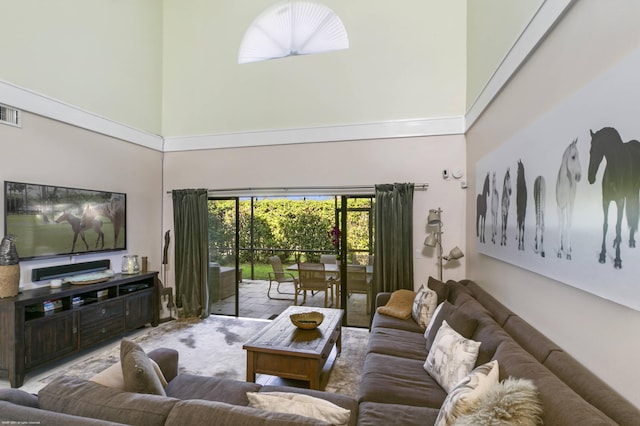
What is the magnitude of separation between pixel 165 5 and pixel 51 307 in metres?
5.15

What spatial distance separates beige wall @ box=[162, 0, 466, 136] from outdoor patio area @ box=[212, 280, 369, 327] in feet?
9.55

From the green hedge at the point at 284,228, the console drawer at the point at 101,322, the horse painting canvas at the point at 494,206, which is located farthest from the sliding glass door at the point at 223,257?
the horse painting canvas at the point at 494,206

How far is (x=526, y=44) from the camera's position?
2176mm

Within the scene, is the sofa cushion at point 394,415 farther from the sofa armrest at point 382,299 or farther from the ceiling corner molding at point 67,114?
the ceiling corner molding at point 67,114

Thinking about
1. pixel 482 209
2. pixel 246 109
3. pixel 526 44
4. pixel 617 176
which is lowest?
pixel 482 209

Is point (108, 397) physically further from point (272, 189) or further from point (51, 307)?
point (272, 189)

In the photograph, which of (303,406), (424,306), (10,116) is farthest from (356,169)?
(10,116)

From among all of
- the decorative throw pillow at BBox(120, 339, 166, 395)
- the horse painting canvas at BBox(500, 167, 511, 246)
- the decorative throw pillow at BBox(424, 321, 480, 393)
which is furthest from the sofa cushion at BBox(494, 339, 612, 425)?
the decorative throw pillow at BBox(120, 339, 166, 395)

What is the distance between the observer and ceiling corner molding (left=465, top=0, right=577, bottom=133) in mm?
1793

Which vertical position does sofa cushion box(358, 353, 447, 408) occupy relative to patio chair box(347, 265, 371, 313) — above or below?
below

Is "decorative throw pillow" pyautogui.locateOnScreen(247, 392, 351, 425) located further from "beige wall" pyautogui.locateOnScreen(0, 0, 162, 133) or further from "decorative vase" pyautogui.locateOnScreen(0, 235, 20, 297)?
"beige wall" pyautogui.locateOnScreen(0, 0, 162, 133)

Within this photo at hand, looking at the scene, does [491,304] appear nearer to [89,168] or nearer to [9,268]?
[9,268]

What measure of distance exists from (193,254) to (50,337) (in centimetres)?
210

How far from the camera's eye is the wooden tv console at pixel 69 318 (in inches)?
113
